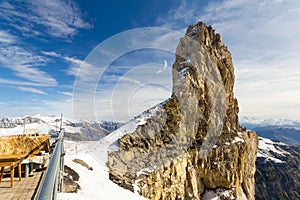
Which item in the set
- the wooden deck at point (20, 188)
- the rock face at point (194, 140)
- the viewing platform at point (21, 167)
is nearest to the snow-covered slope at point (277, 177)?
the rock face at point (194, 140)

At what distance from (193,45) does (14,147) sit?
40.7 meters

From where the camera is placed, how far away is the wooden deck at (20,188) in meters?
6.71

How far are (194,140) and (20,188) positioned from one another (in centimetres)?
3130

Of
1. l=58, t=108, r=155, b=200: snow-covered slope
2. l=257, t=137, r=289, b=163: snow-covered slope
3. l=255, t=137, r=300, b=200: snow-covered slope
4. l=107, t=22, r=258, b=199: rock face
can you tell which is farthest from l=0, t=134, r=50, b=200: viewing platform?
l=257, t=137, r=289, b=163: snow-covered slope

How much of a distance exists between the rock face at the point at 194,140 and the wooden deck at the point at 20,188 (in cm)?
1198

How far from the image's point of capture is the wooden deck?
22.0 ft

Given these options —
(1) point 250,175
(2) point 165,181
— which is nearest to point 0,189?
(2) point 165,181

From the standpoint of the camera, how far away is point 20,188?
7422 mm

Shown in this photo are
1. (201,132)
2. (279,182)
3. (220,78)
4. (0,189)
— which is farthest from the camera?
(279,182)

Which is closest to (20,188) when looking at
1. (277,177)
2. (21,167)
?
(21,167)

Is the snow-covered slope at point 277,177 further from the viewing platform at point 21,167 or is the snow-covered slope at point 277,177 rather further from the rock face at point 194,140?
the viewing platform at point 21,167

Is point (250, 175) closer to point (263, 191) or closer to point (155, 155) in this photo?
point (155, 155)

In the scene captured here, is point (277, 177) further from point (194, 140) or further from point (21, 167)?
point (21, 167)

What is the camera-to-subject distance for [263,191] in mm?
127562
